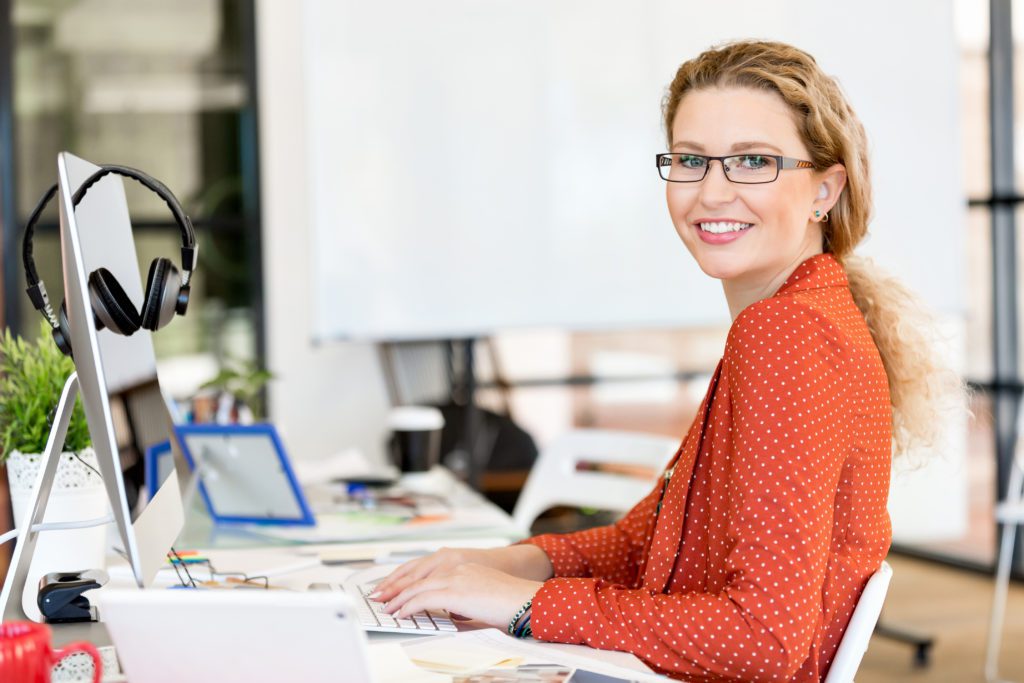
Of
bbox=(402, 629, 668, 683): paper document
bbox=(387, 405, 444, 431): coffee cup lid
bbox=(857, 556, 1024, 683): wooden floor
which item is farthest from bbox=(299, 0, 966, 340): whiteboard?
bbox=(402, 629, 668, 683): paper document

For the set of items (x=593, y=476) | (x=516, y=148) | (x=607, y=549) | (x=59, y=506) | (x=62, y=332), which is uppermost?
(x=516, y=148)

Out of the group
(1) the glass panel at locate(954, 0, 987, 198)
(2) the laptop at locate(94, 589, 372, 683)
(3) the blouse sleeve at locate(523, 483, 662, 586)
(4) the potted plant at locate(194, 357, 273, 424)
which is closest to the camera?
(2) the laptop at locate(94, 589, 372, 683)

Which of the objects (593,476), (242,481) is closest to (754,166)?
(242,481)

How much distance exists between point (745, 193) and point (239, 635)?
2.42 feet

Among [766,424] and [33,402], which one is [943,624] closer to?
[766,424]

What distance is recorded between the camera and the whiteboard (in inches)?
151

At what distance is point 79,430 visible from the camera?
4.97ft

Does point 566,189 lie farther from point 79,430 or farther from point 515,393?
point 79,430

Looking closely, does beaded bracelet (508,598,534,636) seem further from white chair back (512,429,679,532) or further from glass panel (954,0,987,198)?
glass panel (954,0,987,198)

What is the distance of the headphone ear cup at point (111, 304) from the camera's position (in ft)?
3.65

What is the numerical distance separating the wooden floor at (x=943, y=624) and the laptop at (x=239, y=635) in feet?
9.01

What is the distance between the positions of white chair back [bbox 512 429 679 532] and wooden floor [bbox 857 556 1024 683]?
1.22 metres

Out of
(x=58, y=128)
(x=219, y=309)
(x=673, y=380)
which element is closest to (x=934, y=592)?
(x=673, y=380)

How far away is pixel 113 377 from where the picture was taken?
1.15 m
